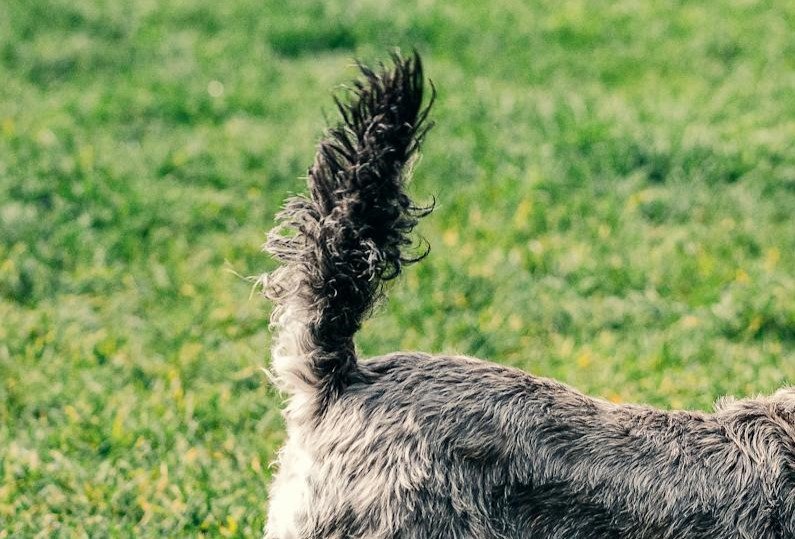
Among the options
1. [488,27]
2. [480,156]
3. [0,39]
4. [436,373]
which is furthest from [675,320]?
[0,39]

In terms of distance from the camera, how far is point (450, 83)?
9.53m

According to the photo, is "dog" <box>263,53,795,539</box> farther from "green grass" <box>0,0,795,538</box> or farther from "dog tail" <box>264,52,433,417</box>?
"green grass" <box>0,0,795,538</box>

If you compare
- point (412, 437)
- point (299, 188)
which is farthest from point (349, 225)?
point (299, 188)

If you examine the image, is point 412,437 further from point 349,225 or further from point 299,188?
point 299,188

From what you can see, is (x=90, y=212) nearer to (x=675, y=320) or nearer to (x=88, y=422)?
(x=88, y=422)

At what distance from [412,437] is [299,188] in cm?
476

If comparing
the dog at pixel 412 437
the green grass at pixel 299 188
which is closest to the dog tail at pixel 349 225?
the dog at pixel 412 437

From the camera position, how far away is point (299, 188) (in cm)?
814

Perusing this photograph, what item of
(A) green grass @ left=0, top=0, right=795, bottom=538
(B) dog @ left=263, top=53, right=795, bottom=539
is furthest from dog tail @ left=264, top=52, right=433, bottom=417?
(A) green grass @ left=0, top=0, right=795, bottom=538

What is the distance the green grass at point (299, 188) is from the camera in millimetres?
5594

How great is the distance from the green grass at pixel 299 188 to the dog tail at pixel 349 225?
4.66 ft

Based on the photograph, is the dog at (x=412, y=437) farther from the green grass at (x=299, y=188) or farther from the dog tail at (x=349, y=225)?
the green grass at (x=299, y=188)

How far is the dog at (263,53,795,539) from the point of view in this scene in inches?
139

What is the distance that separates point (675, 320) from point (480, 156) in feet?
7.78
